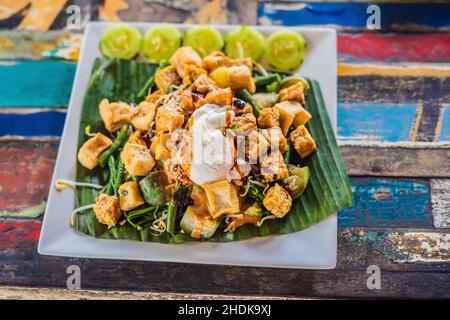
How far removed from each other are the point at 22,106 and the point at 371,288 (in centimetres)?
301

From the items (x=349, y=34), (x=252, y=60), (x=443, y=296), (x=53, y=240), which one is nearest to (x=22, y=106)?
(x=53, y=240)

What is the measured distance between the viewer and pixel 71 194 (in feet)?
12.6

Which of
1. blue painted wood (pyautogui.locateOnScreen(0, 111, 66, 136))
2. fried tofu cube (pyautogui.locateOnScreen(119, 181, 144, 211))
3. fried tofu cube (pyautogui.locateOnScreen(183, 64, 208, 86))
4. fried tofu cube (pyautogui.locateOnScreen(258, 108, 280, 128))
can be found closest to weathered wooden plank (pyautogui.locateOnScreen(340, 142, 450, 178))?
fried tofu cube (pyautogui.locateOnScreen(258, 108, 280, 128))

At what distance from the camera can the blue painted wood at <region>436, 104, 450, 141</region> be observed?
13.8 feet

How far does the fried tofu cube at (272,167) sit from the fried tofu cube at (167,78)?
3.06 feet

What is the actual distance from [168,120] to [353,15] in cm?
219

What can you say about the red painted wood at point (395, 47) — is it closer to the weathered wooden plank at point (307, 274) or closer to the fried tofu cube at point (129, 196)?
the weathered wooden plank at point (307, 274)

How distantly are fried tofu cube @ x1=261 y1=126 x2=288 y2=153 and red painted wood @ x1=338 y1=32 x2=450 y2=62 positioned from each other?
51.9 inches

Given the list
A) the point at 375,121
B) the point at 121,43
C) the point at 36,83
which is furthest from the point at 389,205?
the point at 36,83

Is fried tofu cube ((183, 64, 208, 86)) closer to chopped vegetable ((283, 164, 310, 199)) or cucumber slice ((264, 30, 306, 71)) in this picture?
cucumber slice ((264, 30, 306, 71))

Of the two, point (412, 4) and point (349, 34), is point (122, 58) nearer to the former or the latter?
point (349, 34)

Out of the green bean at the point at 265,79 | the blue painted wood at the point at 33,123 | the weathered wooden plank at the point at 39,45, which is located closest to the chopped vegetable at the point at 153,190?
the green bean at the point at 265,79

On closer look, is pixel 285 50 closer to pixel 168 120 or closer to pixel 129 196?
pixel 168 120

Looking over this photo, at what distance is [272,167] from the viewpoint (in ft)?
11.5
